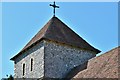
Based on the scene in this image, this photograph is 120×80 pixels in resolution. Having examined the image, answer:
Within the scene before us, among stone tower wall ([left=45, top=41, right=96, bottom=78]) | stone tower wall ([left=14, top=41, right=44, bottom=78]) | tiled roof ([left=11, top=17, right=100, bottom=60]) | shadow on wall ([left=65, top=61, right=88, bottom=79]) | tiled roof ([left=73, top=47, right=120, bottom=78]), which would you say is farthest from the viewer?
tiled roof ([left=11, top=17, right=100, bottom=60])

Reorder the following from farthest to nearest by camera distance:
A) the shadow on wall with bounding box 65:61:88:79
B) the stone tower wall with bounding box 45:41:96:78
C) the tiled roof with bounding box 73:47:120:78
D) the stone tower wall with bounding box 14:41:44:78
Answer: the stone tower wall with bounding box 14:41:44:78 → the stone tower wall with bounding box 45:41:96:78 → the shadow on wall with bounding box 65:61:88:79 → the tiled roof with bounding box 73:47:120:78

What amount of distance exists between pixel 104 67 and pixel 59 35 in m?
5.15

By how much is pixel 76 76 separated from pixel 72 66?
2.63 m

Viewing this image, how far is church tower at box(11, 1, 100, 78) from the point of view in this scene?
18.8 m

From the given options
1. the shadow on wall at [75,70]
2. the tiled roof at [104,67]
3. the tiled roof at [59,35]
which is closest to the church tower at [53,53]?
the tiled roof at [59,35]

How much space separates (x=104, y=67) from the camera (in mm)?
15492

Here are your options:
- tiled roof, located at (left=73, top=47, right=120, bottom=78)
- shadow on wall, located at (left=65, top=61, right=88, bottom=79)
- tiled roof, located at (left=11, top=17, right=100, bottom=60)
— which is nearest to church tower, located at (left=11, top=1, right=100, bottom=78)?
tiled roof, located at (left=11, top=17, right=100, bottom=60)

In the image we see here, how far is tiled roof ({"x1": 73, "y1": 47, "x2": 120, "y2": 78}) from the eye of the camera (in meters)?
14.5

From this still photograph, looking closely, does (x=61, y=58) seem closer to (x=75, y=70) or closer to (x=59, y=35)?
(x=75, y=70)

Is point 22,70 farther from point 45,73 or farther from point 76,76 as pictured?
point 76,76

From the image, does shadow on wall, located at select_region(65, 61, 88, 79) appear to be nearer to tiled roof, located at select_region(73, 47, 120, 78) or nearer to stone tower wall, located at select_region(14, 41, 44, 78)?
tiled roof, located at select_region(73, 47, 120, 78)

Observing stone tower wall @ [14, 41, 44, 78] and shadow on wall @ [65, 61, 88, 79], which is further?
stone tower wall @ [14, 41, 44, 78]

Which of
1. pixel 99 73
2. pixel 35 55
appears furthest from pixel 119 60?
pixel 35 55

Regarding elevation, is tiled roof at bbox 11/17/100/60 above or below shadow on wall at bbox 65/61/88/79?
above
